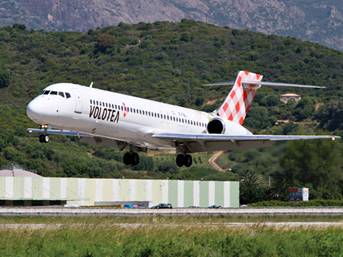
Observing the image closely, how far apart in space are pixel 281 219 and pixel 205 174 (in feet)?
101

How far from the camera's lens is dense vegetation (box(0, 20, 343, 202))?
73625mm

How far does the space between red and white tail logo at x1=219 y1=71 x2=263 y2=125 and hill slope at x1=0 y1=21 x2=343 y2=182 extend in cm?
4309

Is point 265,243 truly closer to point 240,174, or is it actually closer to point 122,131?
point 122,131

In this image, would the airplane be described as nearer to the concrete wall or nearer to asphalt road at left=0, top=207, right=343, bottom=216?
asphalt road at left=0, top=207, right=343, bottom=216

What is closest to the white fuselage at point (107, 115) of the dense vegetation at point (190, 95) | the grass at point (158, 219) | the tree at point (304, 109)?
the grass at point (158, 219)

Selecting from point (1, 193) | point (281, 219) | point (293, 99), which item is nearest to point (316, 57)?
point (293, 99)

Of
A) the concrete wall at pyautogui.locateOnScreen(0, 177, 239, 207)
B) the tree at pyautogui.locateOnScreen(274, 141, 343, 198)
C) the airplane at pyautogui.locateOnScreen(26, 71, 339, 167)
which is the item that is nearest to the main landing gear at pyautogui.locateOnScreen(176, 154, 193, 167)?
the airplane at pyautogui.locateOnScreen(26, 71, 339, 167)

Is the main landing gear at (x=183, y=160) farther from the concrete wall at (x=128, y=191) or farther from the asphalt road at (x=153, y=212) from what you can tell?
the concrete wall at (x=128, y=191)

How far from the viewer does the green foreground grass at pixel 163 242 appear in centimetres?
3628

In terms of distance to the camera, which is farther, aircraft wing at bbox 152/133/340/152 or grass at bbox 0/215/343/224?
aircraft wing at bbox 152/133/340/152

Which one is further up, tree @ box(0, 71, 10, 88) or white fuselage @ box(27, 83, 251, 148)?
tree @ box(0, 71, 10, 88)

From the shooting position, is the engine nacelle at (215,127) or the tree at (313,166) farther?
the tree at (313,166)

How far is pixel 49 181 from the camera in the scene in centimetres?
8331

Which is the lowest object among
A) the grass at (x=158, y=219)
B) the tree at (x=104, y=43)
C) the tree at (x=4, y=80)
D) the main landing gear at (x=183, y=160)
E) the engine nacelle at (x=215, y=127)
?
the grass at (x=158, y=219)
